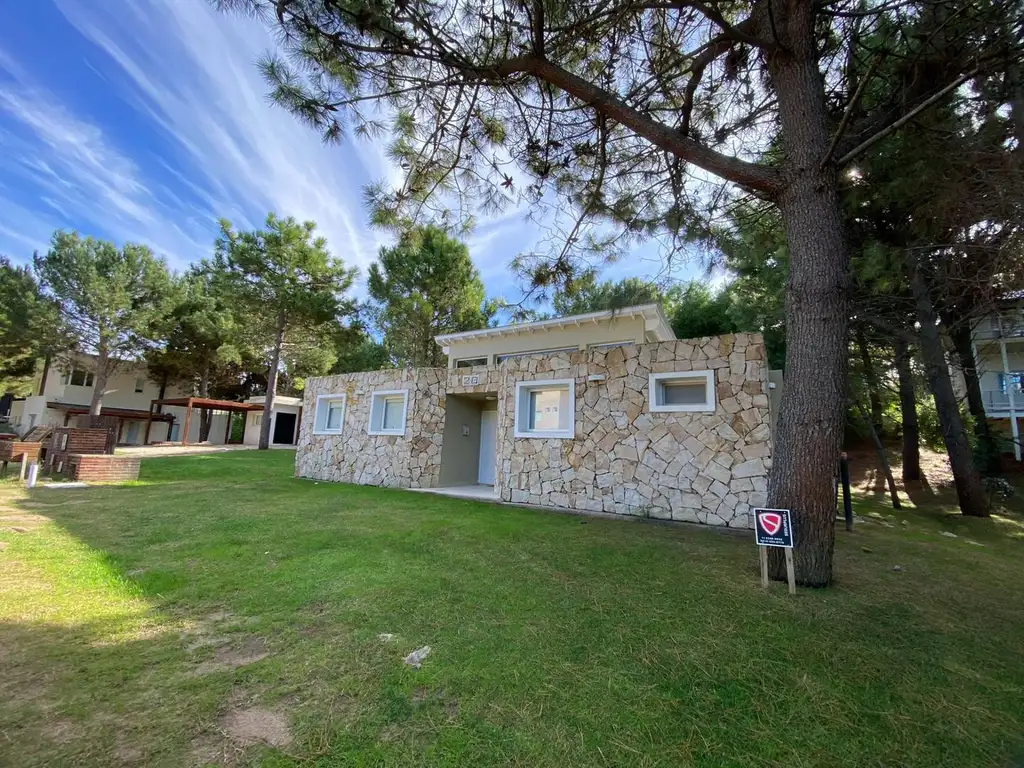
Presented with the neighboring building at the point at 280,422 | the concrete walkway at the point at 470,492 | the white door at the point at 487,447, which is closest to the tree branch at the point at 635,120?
the concrete walkway at the point at 470,492

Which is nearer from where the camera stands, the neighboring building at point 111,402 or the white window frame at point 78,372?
the neighboring building at point 111,402

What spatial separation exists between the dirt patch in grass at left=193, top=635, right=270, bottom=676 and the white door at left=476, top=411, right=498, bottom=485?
8.94 metres

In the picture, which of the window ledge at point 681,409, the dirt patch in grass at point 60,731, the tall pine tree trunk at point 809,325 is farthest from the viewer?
the window ledge at point 681,409

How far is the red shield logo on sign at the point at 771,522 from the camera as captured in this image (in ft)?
11.8

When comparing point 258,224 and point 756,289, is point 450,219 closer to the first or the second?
point 756,289

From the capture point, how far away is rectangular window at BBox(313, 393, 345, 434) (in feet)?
40.0

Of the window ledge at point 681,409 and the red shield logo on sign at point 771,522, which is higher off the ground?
the window ledge at point 681,409

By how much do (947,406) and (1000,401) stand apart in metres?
10.9

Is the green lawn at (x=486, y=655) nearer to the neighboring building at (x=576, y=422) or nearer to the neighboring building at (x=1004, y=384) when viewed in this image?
the neighboring building at (x=576, y=422)

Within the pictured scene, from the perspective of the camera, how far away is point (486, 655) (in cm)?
249

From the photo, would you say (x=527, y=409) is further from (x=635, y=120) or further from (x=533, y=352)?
(x=635, y=120)

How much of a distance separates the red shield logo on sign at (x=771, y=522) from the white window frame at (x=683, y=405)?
12.6 feet

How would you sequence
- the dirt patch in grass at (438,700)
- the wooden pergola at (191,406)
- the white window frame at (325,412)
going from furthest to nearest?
the wooden pergola at (191,406), the white window frame at (325,412), the dirt patch in grass at (438,700)

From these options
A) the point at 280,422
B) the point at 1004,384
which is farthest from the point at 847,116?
the point at 280,422
